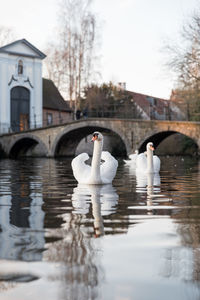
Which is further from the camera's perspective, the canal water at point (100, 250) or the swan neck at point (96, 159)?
the swan neck at point (96, 159)

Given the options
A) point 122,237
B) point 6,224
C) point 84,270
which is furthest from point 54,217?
point 84,270

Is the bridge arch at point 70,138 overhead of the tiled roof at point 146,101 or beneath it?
beneath

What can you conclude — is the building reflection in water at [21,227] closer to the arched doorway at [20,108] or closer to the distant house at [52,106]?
the arched doorway at [20,108]

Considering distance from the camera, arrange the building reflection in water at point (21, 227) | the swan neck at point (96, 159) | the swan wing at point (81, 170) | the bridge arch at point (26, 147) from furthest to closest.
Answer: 1. the bridge arch at point (26, 147)
2. the swan wing at point (81, 170)
3. the swan neck at point (96, 159)
4. the building reflection in water at point (21, 227)

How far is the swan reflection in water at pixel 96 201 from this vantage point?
4.20 meters

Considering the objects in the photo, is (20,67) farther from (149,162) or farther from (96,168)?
(96,168)

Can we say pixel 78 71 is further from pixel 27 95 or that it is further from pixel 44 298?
pixel 44 298

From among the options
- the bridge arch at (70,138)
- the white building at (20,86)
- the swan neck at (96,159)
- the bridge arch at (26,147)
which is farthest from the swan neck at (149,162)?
the white building at (20,86)

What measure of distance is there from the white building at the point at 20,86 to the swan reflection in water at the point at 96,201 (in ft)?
82.3

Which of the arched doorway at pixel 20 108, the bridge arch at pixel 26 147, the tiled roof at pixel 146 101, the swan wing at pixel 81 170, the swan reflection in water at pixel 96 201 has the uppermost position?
the tiled roof at pixel 146 101

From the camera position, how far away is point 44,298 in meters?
2.16

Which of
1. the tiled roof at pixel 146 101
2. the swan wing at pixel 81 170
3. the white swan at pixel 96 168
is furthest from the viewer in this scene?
the tiled roof at pixel 146 101

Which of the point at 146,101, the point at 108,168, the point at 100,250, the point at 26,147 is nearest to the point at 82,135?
the point at 26,147

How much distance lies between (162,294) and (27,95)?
31.5 meters
